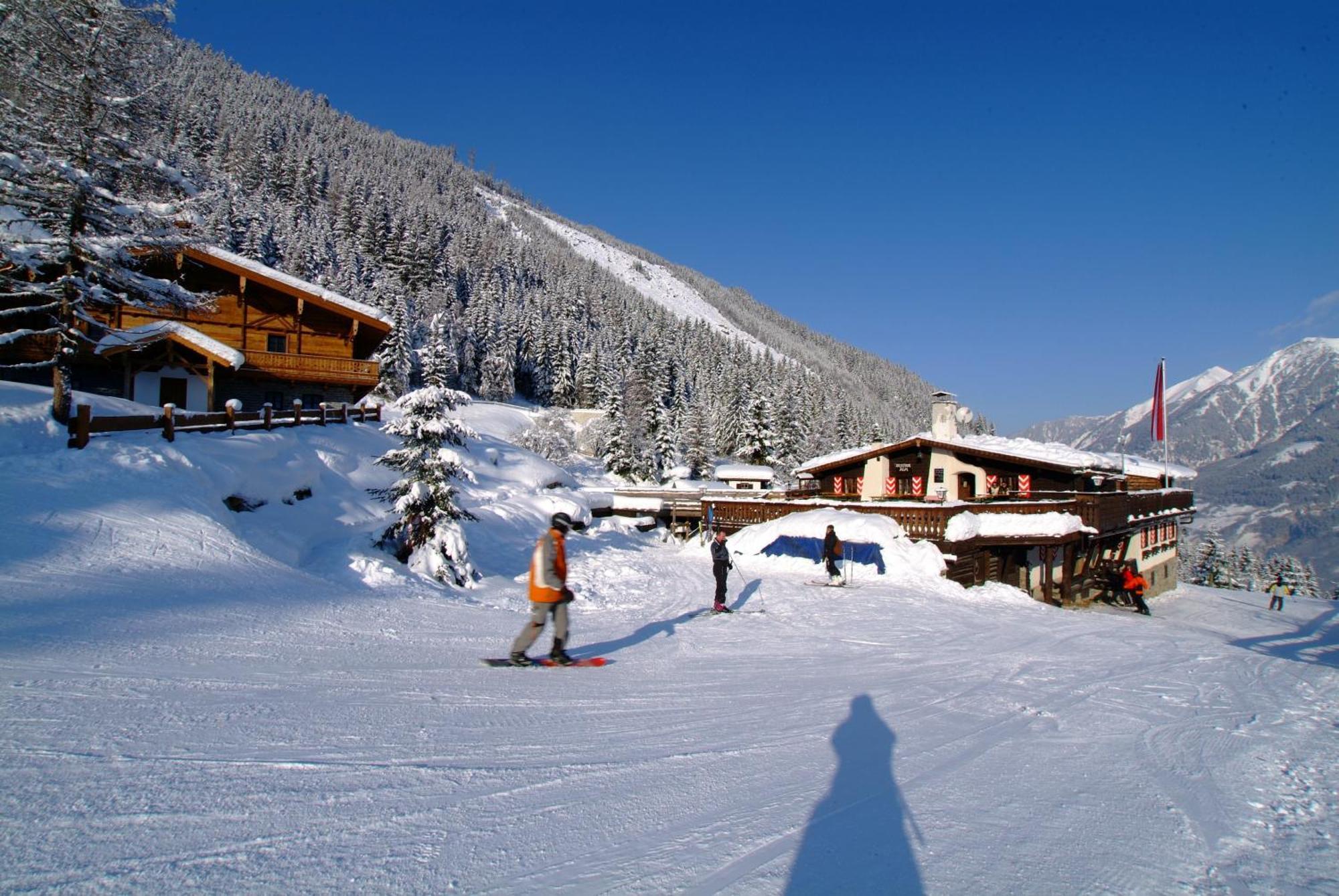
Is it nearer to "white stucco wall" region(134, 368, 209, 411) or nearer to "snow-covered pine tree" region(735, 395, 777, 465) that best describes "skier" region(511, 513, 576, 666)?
"white stucco wall" region(134, 368, 209, 411)

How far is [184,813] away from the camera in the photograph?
367 cm

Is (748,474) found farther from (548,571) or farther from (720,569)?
(548,571)

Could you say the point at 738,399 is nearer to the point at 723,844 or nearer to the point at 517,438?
the point at 517,438

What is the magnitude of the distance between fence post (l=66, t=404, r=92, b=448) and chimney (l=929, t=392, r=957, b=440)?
2848cm

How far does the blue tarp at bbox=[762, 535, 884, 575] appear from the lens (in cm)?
1891

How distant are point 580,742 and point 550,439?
46317 mm

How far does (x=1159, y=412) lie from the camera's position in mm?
31938

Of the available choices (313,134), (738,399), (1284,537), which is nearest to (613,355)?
(738,399)

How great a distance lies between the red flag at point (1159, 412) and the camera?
31031 mm

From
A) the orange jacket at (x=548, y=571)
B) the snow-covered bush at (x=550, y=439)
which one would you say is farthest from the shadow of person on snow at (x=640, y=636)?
the snow-covered bush at (x=550, y=439)

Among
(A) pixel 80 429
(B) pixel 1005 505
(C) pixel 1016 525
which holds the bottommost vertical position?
(C) pixel 1016 525

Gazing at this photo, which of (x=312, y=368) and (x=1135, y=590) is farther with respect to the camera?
(x=312, y=368)

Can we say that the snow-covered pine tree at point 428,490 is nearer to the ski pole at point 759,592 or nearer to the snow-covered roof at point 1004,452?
the ski pole at point 759,592

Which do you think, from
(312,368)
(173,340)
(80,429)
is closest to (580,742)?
(80,429)
